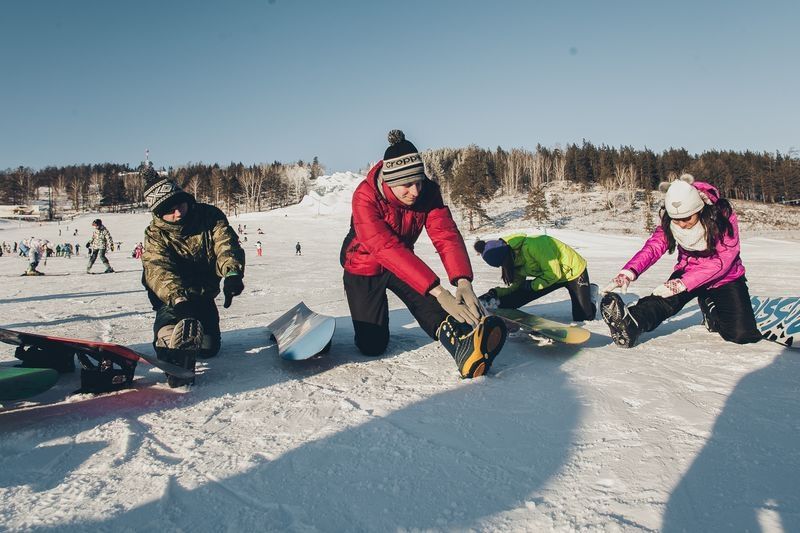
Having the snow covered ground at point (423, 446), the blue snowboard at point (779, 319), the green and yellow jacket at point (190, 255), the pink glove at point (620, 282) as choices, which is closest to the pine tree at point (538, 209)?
the blue snowboard at point (779, 319)

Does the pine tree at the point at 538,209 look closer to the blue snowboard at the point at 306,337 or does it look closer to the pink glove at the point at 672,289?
the pink glove at the point at 672,289

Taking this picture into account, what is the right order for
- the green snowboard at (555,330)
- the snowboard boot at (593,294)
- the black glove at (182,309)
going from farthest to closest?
the snowboard boot at (593,294), the green snowboard at (555,330), the black glove at (182,309)

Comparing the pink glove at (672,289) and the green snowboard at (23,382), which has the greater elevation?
the pink glove at (672,289)

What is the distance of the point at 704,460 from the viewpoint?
1.78 meters

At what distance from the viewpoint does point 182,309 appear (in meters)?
3.13

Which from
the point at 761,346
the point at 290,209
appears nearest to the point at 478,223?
the point at 290,209

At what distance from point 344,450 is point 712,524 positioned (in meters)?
1.24

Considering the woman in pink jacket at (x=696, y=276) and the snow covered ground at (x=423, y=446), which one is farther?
the woman in pink jacket at (x=696, y=276)

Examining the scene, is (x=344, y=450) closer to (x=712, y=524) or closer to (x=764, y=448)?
(x=712, y=524)

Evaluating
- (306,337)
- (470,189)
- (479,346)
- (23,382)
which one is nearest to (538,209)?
(470,189)

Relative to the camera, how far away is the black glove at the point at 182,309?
9.95ft

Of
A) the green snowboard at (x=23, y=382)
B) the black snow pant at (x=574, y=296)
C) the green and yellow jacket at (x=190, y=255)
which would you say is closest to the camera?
the green snowboard at (x=23, y=382)

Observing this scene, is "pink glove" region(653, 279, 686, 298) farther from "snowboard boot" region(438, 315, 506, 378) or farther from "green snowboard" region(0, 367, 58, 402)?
"green snowboard" region(0, 367, 58, 402)

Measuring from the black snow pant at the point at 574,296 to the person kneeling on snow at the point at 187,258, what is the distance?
9.11ft
